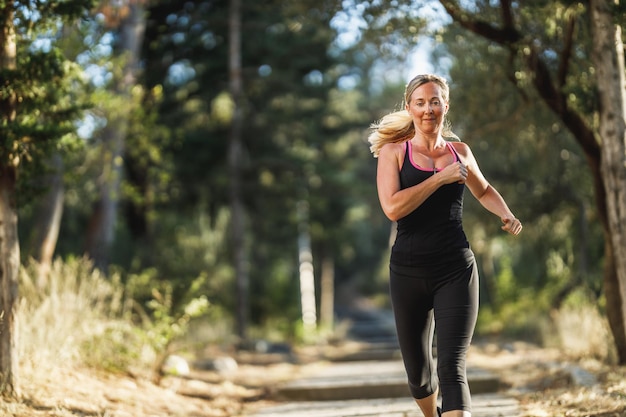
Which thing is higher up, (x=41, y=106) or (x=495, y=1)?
(x=495, y=1)

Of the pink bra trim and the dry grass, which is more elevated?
the pink bra trim

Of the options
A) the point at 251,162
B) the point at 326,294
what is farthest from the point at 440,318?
the point at 326,294

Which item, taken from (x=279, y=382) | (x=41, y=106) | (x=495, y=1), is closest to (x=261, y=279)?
(x=279, y=382)

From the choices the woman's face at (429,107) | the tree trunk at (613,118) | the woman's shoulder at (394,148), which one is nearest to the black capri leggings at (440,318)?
the woman's shoulder at (394,148)

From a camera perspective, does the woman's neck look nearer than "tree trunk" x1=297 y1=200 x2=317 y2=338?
Yes

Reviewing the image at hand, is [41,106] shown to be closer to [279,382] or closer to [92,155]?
[279,382]

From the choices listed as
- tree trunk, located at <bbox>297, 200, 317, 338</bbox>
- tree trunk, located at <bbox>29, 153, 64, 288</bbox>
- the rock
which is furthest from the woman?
tree trunk, located at <bbox>297, 200, 317, 338</bbox>

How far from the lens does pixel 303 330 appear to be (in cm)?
2044

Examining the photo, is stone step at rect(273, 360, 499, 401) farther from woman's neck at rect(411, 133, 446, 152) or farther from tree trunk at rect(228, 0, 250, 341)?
tree trunk at rect(228, 0, 250, 341)

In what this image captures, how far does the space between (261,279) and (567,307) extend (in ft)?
35.1

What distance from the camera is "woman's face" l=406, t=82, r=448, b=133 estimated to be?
155 inches

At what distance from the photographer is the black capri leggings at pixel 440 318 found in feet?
12.3

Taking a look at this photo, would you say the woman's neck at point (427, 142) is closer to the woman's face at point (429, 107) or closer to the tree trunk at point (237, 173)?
the woman's face at point (429, 107)

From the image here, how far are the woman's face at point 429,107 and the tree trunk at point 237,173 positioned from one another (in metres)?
13.8
